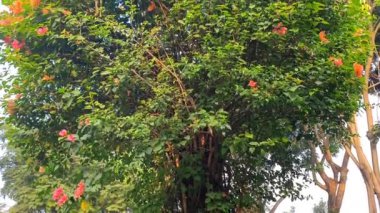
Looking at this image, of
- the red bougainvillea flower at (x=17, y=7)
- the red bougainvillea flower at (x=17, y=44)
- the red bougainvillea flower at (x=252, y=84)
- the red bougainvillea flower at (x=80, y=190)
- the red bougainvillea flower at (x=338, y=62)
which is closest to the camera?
the red bougainvillea flower at (x=252, y=84)

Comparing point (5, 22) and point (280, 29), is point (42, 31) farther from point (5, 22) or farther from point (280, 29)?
point (280, 29)

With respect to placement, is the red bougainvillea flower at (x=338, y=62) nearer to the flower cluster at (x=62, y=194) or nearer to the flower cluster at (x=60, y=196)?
the flower cluster at (x=62, y=194)

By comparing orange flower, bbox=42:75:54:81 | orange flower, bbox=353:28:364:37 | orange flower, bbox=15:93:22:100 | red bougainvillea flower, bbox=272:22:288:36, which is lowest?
orange flower, bbox=15:93:22:100

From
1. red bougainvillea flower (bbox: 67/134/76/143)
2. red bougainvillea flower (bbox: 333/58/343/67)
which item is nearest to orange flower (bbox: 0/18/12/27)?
red bougainvillea flower (bbox: 67/134/76/143)

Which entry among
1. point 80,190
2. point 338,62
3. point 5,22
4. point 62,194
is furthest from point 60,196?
point 338,62

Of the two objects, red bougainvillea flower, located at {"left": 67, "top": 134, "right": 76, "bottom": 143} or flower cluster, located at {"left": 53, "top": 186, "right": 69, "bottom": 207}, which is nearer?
red bougainvillea flower, located at {"left": 67, "top": 134, "right": 76, "bottom": 143}

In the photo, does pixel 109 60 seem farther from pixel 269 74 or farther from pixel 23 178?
pixel 23 178

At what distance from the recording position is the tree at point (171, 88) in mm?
4590

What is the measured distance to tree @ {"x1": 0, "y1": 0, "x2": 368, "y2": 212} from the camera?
4.59 m

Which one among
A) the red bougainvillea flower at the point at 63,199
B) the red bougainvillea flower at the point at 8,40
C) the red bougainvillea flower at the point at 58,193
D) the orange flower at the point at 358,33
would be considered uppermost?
the orange flower at the point at 358,33

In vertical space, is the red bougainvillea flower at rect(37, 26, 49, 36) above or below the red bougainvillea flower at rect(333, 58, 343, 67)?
above

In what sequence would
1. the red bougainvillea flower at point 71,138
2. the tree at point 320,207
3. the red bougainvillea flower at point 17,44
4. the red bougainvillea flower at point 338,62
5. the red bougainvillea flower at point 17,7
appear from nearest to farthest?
the red bougainvillea flower at point 71,138 → the red bougainvillea flower at point 338,62 → the red bougainvillea flower at point 17,7 → the red bougainvillea flower at point 17,44 → the tree at point 320,207

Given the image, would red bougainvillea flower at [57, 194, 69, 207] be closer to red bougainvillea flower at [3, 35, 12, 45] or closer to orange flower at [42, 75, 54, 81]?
orange flower at [42, 75, 54, 81]

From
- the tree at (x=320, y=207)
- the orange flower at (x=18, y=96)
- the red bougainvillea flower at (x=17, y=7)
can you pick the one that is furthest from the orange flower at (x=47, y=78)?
the tree at (x=320, y=207)
